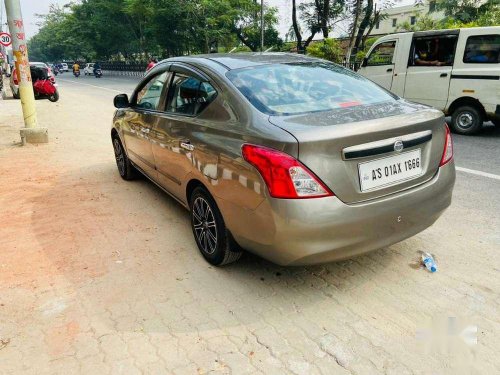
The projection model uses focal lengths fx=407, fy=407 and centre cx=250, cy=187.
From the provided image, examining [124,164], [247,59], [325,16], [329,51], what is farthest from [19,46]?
[325,16]

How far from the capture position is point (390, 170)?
2488 millimetres

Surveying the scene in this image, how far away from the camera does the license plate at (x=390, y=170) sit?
2400 mm

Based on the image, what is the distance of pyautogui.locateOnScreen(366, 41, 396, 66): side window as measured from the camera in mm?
8828

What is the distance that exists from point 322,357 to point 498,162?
508cm

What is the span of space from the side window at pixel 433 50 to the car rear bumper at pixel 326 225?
636cm

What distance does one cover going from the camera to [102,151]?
7.43 meters

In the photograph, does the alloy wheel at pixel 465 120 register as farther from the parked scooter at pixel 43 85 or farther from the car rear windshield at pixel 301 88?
the parked scooter at pixel 43 85

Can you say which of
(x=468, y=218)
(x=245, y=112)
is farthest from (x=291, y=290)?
(x=468, y=218)

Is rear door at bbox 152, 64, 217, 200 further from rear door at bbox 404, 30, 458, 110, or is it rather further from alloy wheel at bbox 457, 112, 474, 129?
alloy wheel at bbox 457, 112, 474, 129

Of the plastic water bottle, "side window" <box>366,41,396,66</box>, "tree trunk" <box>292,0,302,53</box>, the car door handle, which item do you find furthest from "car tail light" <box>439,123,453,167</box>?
"tree trunk" <box>292,0,302,53</box>

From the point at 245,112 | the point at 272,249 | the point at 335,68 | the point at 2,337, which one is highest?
the point at 335,68

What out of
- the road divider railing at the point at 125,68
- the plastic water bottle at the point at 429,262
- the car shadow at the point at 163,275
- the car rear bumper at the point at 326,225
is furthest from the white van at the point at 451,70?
the road divider railing at the point at 125,68

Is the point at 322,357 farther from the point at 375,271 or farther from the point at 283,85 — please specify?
the point at 283,85

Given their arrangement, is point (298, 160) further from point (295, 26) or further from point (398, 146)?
point (295, 26)
